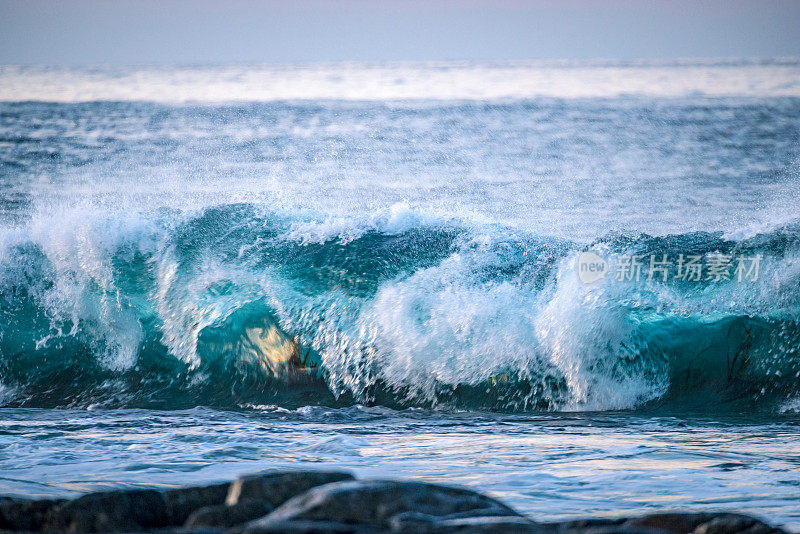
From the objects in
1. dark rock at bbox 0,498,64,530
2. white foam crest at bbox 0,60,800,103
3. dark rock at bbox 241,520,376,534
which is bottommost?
dark rock at bbox 0,498,64,530

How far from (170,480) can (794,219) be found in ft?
16.5

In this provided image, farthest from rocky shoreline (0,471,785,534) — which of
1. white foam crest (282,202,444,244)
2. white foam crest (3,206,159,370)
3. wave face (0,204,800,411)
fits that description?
white foam crest (282,202,444,244)

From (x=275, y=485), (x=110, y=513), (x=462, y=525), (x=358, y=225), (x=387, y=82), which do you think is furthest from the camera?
(x=387, y=82)

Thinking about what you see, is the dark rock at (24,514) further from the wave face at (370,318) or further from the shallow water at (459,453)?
the wave face at (370,318)

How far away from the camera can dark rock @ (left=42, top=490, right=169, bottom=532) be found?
2.27 m

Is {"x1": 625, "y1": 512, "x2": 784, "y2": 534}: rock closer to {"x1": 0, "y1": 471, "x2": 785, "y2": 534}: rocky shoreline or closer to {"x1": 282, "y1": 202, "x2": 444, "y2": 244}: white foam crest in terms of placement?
{"x1": 0, "y1": 471, "x2": 785, "y2": 534}: rocky shoreline

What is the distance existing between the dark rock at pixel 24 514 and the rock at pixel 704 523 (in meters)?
1.62

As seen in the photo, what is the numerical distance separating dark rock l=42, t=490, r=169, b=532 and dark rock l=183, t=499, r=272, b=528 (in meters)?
0.15

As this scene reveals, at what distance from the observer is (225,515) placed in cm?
222

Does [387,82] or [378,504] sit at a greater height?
[387,82]

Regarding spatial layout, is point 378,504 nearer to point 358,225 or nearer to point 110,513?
point 110,513

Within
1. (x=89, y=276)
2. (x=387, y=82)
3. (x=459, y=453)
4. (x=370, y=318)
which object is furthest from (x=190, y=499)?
(x=387, y=82)

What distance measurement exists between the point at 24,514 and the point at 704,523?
1.85 metres

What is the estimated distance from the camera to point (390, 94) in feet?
53.7
